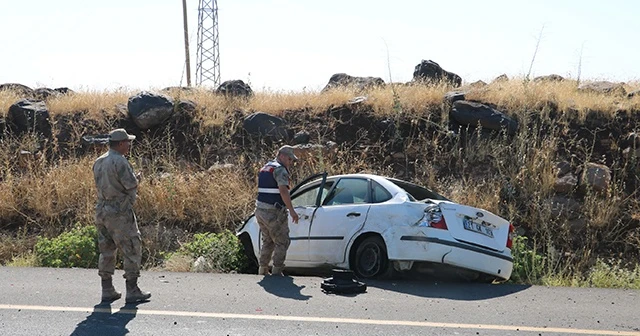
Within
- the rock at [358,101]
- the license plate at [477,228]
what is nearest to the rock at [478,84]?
the rock at [358,101]

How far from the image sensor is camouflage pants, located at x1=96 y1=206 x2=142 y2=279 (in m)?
8.43

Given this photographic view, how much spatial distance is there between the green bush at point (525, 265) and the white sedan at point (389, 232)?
1252 millimetres

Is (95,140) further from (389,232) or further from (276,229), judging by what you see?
→ (389,232)

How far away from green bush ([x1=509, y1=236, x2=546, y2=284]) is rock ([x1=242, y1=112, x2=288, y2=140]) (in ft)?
22.8

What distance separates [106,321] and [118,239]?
1.14 metres

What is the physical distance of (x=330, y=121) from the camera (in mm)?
18203

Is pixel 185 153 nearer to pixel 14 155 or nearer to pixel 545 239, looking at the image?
pixel 14 155

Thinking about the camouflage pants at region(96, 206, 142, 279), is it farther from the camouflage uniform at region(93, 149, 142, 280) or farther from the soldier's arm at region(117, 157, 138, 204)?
the soldier's arm at region(117, 157, 138, 204)

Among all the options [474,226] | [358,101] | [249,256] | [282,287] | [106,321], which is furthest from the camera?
[358,101]

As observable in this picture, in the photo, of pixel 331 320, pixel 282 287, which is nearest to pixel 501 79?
pixel 282 287

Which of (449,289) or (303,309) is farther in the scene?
(449,289)

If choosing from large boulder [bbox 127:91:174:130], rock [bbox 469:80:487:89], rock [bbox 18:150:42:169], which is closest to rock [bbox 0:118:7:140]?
rock [bbox 18:150:42:169]

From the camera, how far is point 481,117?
55.0 ft

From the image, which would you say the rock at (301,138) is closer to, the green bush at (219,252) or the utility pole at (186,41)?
the green bush at (219,252)
